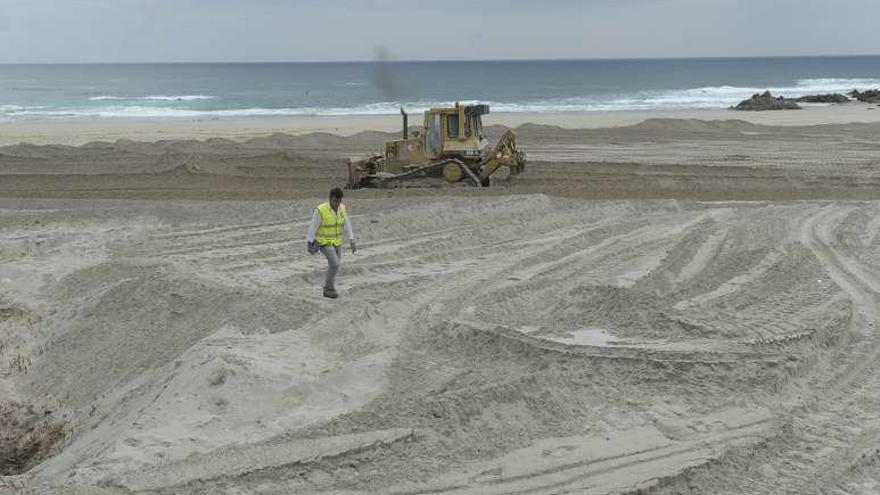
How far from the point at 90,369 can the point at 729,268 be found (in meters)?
8.36

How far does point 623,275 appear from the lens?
11.0 meters

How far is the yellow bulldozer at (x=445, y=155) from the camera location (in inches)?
721

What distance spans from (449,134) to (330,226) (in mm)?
9043

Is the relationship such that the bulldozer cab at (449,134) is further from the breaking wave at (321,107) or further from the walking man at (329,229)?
the breaking wave at (321,107)

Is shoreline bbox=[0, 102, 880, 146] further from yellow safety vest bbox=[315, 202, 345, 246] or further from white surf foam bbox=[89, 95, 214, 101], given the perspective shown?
white surf foam bbox=[89, 95, 214, 101]

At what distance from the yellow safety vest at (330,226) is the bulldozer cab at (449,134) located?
28.8ft

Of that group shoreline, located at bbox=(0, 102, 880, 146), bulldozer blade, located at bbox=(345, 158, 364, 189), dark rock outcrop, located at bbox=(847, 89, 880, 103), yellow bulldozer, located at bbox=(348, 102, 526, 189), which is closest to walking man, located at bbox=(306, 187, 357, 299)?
yellow bulldozer, located at bbox=(348, 102, 526, 189)

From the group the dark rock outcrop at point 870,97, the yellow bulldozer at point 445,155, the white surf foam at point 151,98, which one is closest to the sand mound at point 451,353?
the yellow bulldozer at point 445,155

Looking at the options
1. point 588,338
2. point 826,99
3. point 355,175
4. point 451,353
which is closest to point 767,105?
point 826,99

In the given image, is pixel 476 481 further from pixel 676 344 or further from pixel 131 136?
pixel 131 136

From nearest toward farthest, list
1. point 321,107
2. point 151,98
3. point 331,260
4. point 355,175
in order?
point 331,260 → point 355,175 → point 321,107 → point 151,98

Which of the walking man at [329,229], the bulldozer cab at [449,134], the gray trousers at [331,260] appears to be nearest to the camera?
the walking man at [329,229]

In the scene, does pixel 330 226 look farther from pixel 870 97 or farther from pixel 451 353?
pixel 870 97

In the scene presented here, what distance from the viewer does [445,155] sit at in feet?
60.4
